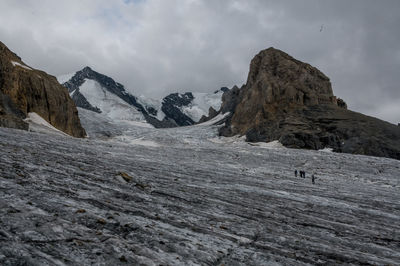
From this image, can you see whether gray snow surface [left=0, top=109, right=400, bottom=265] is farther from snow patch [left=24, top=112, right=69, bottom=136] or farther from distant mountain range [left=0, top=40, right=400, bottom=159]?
snow patch [left=24, top=112, right=69, bottom=136]

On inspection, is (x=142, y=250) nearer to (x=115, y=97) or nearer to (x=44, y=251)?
(x=44, y=251)

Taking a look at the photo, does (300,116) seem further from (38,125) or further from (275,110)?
(38,125)

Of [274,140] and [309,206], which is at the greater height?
[274,140]

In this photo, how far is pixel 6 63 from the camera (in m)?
44.5

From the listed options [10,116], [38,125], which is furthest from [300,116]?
[10,116]

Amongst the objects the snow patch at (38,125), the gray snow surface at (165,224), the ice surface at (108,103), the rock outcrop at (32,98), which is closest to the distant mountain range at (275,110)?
the rock outcrop at (32,98)

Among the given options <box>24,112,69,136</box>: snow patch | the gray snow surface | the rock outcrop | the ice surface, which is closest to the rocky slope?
the rock outcrop

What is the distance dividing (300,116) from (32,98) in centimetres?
5504

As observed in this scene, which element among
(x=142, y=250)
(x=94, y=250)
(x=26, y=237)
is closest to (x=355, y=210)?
(x=142, y=250)

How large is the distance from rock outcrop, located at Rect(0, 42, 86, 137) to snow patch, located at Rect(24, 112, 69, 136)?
3.23 ft

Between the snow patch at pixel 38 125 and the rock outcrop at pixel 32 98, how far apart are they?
985 mm

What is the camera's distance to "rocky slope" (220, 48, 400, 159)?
58.5 meters

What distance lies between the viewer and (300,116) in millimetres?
69688

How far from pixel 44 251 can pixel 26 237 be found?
1.62ft
